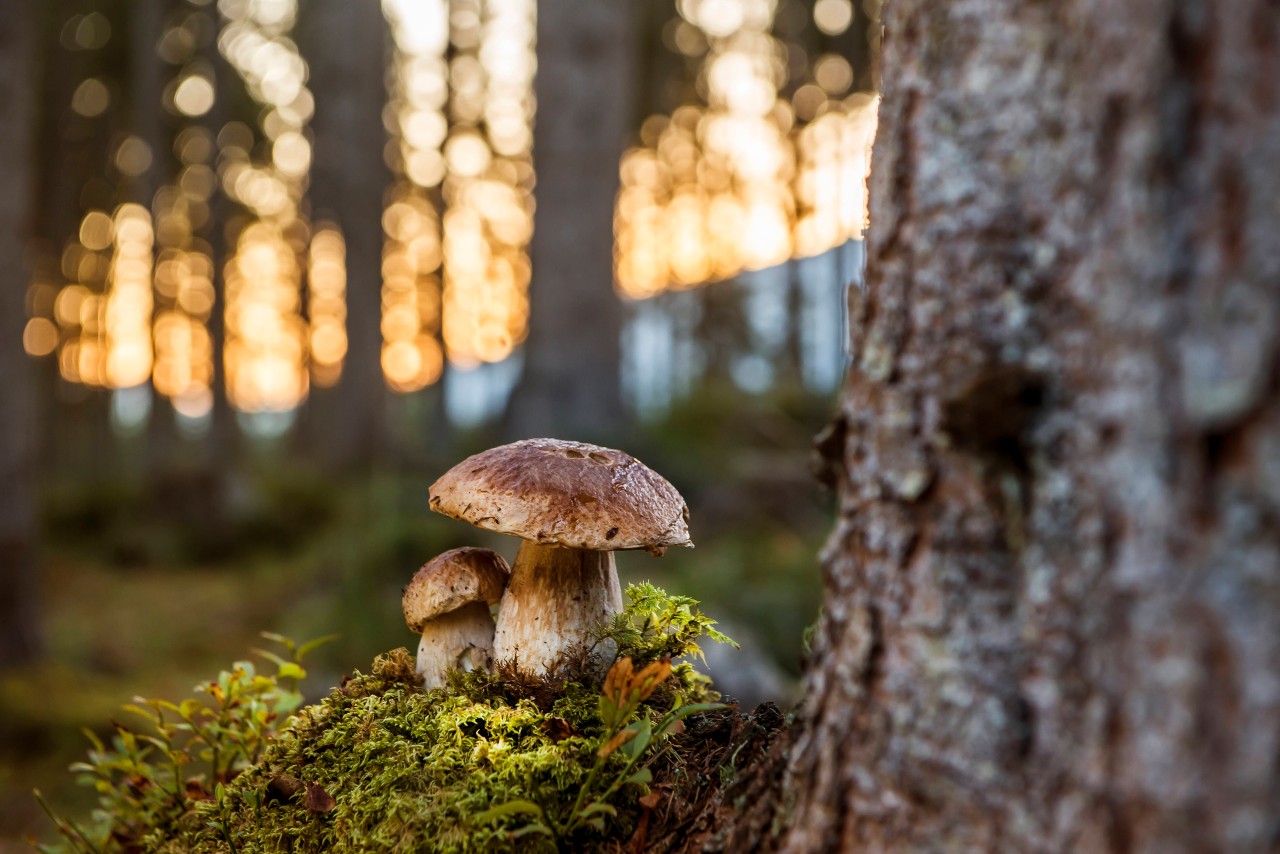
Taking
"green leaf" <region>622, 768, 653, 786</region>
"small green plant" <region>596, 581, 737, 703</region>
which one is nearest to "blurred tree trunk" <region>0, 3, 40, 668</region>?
"small green plant" <region>596, 581, 737, 703</region>

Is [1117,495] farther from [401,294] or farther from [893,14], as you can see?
[401,294]

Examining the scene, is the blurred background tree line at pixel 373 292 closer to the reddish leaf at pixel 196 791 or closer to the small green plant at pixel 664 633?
the reddish leaf at pixel 196 791

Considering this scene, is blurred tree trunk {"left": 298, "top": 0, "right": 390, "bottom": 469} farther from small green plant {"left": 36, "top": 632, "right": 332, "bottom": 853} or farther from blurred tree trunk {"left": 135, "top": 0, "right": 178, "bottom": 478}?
small green plant {"left": 36, "top": 632, "right": 332, "bottom": 853}

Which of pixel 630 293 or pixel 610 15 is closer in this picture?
pixel 610 15

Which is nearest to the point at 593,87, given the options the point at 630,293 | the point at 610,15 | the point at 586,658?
the point at 610,15

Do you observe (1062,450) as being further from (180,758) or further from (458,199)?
(458,199)

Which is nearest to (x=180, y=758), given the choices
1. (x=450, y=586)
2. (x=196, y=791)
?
(x=196, y=791)

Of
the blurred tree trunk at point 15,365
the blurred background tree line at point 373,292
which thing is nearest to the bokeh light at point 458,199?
the blurred background tree line at point 373,292
